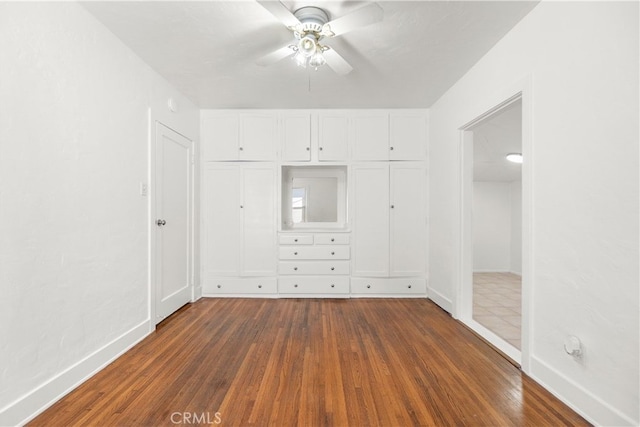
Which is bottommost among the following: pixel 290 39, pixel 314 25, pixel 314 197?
pixel 314 197

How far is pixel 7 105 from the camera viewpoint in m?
1.38

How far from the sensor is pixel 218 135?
3584 mm

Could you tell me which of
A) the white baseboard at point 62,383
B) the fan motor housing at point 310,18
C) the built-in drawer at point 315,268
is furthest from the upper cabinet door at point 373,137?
the white baseboard at point 62,383

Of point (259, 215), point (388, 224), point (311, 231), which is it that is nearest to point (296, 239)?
point (311, 231)

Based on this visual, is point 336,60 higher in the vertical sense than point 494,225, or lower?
higher

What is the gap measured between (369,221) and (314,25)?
2304 millimetres

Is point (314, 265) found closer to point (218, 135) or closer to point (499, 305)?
point (218, 135)

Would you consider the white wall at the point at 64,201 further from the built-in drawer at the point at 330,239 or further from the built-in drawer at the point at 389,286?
the built-in drawer at the point at 389,286

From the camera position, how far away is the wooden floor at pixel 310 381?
1462mm

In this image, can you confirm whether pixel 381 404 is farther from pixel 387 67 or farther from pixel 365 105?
pixel 365 105

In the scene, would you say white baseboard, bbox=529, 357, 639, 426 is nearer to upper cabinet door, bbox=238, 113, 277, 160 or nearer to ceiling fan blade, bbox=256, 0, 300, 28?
ceiling fan blade, bbox=256, 0, 300, 28

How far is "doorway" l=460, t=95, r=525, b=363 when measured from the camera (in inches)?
100.0

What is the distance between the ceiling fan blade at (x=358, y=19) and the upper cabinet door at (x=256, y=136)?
1966mm

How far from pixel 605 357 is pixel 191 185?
11.9ft
